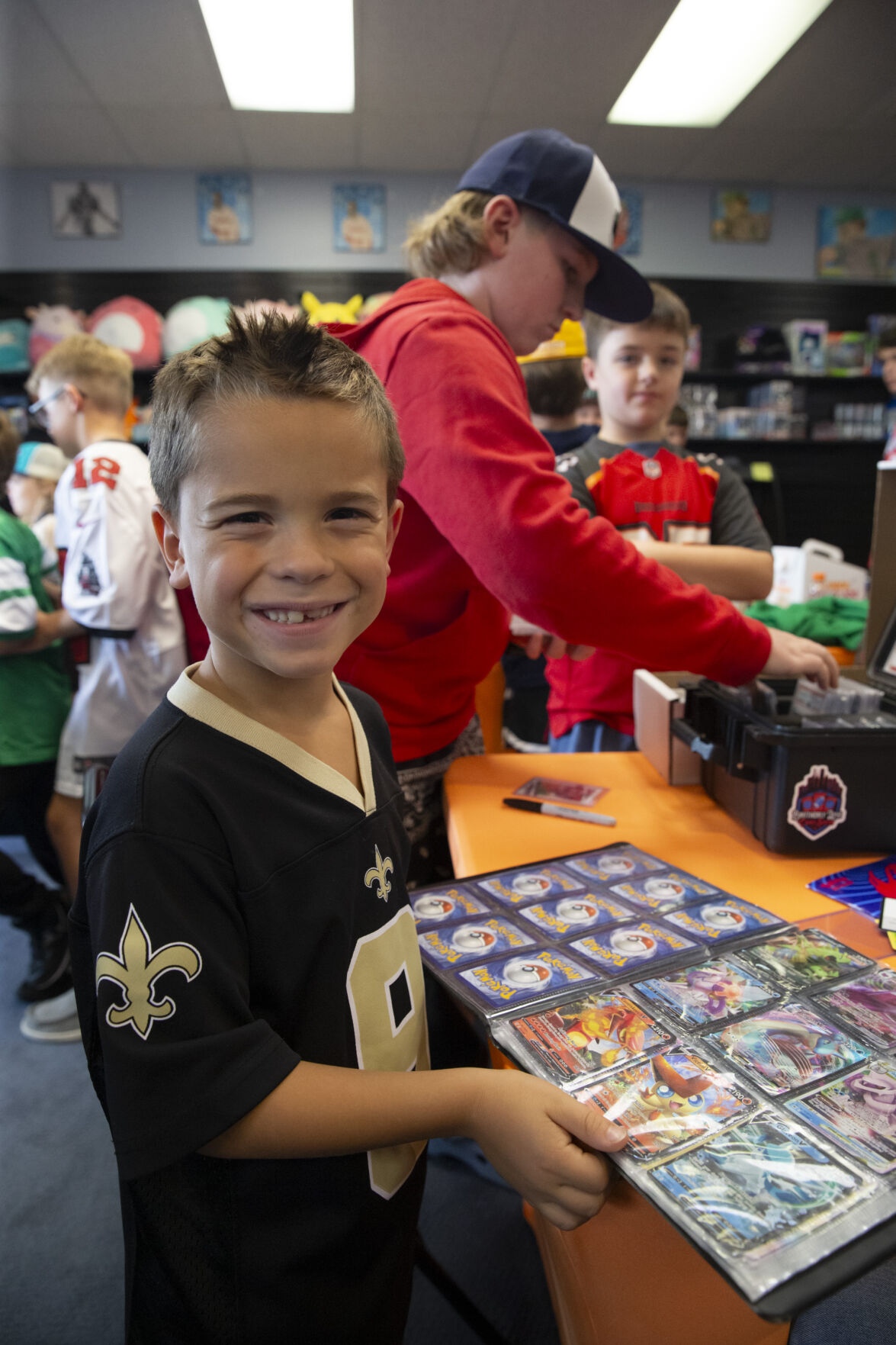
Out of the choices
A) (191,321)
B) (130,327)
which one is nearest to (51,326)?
(130,327)

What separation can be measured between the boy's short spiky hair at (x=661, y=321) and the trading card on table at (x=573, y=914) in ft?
4.18

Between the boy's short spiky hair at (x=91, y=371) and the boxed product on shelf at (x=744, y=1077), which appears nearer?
the boxed product on shelf at (x=744, y=1077)

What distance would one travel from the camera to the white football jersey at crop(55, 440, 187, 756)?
2.00 meters

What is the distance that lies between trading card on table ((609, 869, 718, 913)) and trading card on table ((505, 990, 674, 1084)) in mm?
188

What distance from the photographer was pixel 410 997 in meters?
0.70

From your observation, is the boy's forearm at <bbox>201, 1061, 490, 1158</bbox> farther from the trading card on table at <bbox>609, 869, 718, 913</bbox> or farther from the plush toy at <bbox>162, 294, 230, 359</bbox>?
the plush toy at <bbox>162, 294, 230, 359</bbox>

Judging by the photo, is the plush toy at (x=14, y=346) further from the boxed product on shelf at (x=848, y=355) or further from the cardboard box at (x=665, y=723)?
the boxed product on shelf at (x=848, y=355)

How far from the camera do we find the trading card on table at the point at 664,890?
32.3 inches

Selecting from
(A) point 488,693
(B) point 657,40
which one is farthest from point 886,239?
(A) point 488,693

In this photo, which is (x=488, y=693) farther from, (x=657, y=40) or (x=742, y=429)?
(x=742, y=429)

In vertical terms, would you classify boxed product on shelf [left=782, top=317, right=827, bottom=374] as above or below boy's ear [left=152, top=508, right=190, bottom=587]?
above

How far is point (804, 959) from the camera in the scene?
708 mm

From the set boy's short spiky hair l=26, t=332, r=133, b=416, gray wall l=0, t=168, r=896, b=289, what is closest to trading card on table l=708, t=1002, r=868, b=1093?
boy's short spiky hair l=26, t=332, r=133, b=416

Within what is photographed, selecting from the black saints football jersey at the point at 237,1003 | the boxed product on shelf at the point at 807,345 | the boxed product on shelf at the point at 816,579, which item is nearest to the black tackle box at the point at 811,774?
the black saints football jersey at the point at 237,1003
